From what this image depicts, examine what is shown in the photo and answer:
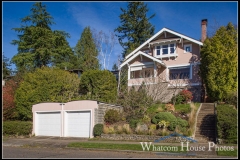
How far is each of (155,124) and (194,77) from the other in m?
10.5

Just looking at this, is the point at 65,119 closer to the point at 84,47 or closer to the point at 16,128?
the point at 16,128

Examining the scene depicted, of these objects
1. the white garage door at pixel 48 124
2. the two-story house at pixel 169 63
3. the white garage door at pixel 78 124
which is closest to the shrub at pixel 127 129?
the white garage door at pixel 78 124

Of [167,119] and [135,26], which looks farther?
[135,26]

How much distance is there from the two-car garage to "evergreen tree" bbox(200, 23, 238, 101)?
403 inches

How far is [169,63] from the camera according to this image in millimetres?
27531

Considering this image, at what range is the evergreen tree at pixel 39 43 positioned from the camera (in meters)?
36.2

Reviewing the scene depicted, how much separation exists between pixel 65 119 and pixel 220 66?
13.3 metres

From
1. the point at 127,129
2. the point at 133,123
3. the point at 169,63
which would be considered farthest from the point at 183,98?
the point at 127,129

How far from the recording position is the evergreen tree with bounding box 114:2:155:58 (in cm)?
4184

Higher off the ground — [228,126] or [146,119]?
[228,126]

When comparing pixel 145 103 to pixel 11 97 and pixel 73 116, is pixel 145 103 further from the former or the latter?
pixel 11 97

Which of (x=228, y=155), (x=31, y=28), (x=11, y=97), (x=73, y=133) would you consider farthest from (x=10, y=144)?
(x=31, y=28)

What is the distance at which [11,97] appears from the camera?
75.6 ft

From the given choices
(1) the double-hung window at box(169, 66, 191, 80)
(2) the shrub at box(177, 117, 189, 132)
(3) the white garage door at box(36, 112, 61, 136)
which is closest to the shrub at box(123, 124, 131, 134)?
(2) the shrub at box(177, 117, 189, 132)
